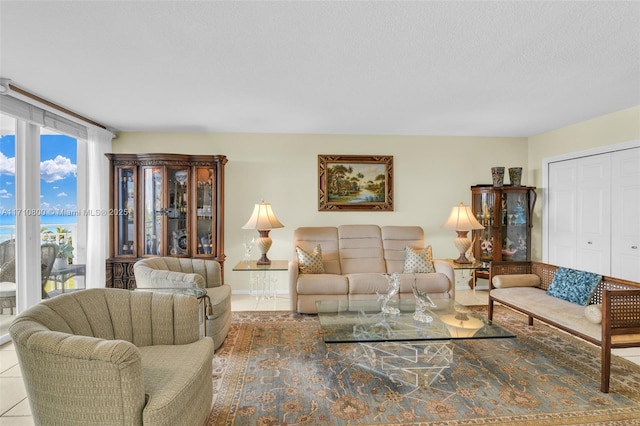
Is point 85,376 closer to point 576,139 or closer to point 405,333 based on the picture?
point 405,333

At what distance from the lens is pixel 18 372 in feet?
8.59

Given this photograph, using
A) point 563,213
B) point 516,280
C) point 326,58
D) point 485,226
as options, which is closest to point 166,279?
point 326,58

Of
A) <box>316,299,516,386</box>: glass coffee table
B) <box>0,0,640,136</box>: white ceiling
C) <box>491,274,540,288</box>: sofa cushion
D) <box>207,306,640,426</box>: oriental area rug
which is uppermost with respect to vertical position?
<box>0,0,640,136</box>: white ceiling

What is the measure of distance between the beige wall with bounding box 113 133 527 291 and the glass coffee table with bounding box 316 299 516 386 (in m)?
2.15

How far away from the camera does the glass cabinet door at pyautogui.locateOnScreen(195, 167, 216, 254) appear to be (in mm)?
4555

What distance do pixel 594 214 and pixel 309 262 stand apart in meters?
3.66

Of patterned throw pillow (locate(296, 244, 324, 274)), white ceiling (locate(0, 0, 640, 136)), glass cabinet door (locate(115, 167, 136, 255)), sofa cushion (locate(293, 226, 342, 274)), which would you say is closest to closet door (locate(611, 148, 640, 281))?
white ceiling (locate(0, 0, 640, 136))

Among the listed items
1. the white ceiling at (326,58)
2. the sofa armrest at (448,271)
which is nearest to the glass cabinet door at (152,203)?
the white ceiling at (326,58)

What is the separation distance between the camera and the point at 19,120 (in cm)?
335

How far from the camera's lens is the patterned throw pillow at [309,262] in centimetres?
411

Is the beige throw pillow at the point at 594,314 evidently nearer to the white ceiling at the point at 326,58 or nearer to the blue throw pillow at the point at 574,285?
the blue throw pillow at the point at 574,285

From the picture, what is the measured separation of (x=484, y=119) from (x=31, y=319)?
4.62m

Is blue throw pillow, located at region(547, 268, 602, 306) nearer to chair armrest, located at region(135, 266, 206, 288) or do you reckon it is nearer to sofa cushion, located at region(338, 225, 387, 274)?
sofa cushion, located at region(338, 225, 387, 274)

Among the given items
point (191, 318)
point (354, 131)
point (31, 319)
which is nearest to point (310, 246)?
point (354, 131)
